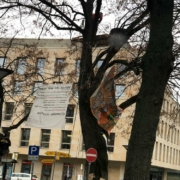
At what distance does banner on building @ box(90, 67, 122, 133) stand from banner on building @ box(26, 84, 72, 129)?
0.73 metres

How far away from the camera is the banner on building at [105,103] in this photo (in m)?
10.8

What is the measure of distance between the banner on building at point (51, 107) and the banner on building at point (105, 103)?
73 centimetres

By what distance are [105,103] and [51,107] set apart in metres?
1.35

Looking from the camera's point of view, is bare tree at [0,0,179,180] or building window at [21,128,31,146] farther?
building window at [21,128,31,146]

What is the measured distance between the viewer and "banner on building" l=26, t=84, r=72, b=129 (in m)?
11.0

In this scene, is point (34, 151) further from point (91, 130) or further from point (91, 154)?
point (91, 130)

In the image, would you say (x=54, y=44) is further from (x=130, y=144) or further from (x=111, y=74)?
(x=130, y=144)

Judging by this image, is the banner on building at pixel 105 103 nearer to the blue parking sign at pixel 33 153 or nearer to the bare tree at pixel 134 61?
the bare tree at pixel 134 61

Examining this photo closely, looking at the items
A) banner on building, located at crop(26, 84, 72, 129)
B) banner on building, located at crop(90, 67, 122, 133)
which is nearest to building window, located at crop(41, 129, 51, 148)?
banner on building, located at crop(26, 84, 72, 129)

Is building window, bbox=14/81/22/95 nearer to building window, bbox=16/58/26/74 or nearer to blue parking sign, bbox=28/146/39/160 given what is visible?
building window, bbox=16/58/26/74

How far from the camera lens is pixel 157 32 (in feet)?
28.3

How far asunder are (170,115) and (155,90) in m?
10.3

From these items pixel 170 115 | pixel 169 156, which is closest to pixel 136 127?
pixel 170 115

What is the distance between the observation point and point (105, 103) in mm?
11016
